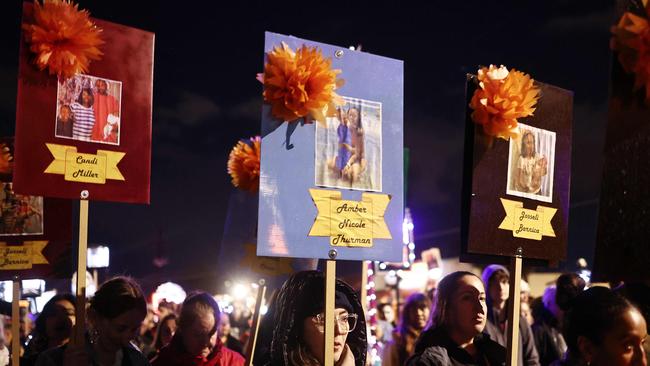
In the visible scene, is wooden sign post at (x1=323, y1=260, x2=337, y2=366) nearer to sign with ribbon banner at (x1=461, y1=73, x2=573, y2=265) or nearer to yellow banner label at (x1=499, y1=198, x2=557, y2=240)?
sign with ribbon banner at (x1=461, y1=73, x2=573, y2=265)

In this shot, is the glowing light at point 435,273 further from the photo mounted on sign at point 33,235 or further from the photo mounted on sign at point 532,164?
the photo mounted on sign at point 532,164

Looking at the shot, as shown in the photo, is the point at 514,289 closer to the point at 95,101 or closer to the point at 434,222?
the point at 95,101

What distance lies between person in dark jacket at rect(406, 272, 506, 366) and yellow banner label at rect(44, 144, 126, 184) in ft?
6.25

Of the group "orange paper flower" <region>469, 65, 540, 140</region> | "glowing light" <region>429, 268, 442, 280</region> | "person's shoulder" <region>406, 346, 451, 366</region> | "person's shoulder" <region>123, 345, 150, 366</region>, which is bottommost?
"glowing light" <region>429, 268, 442, 280</region>

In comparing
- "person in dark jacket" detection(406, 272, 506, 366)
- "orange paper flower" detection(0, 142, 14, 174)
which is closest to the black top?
"person in dark jacket" detection(406, 272, 506, 366)

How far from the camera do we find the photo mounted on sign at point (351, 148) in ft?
11.3

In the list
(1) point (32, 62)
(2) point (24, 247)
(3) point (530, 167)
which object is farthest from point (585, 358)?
(2) point (24, 247)

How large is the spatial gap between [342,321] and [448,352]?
2.17ft

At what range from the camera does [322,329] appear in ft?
12.1

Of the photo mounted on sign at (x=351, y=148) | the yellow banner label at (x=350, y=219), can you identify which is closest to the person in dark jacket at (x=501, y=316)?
the yellow banner label at (x=350, y=219)

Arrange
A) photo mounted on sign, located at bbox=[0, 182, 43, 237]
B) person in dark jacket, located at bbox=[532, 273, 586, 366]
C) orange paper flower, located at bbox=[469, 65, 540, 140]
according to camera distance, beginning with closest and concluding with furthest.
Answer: orange paper flower, located at bbox=[469, 65, 540, 140]
photo mounted on sign, located at bbox=[0, 182, 43, 237]
person in dark jacket, located at bbox=[532, 273, 586, 366]

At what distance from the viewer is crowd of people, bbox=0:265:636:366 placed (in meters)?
3.35

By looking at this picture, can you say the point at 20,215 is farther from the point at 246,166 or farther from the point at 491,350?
the point at 491,350

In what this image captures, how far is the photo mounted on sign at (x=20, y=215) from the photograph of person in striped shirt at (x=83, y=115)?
1.32 m
